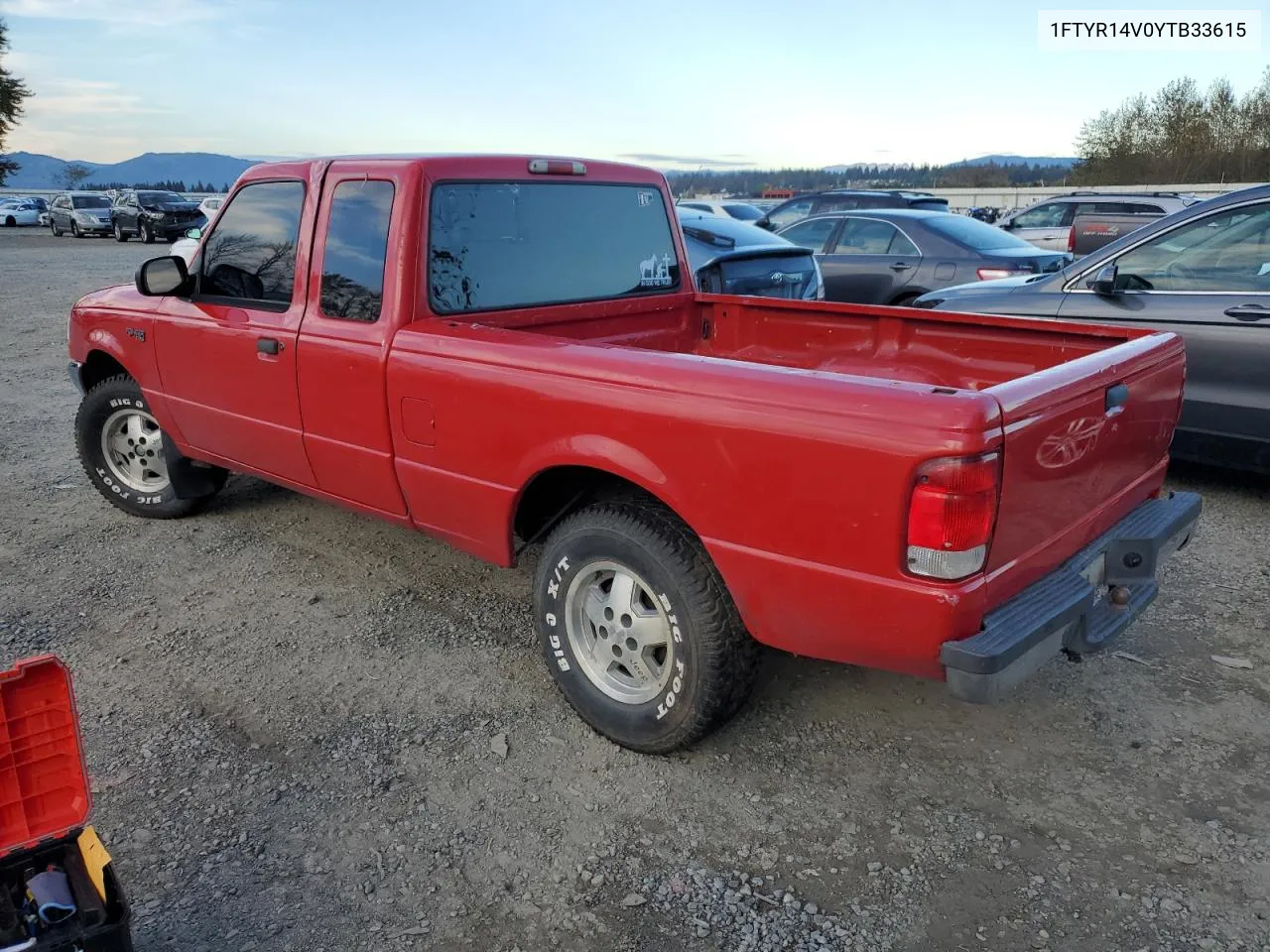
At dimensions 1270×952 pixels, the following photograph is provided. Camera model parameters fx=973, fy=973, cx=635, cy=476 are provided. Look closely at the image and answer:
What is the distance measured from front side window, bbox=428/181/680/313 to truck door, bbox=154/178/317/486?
0.70m

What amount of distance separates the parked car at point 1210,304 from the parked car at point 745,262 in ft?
8.17

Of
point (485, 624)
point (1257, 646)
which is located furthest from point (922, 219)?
point (485, 624)

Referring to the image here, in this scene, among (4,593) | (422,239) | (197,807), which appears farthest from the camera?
(4,593)

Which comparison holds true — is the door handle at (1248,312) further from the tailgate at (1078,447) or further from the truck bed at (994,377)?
the tailgate at (1078,447)

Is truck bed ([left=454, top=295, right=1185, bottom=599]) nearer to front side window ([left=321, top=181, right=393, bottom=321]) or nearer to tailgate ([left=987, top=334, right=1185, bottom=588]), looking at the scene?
tailgate ([left=987, top=334, right=1185, bottom=588])

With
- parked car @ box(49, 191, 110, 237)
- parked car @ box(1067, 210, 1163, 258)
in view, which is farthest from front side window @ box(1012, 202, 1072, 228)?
parked car @ box(49, 191, 110, 237)

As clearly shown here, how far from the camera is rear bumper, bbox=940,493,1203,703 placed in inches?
95.7

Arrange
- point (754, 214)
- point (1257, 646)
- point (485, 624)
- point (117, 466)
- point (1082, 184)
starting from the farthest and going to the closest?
point (1082, 184) < point (754, 214) < point (117, 466) < point (485, 624) < point (1257, 646)

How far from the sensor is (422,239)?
3588mm

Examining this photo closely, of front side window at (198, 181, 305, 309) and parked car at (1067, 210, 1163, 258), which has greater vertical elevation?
front side window at (198, 181, 305, 309)

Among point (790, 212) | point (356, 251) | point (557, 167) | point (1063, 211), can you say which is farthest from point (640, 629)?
point (1063, 211)

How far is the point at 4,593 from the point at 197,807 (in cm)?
222

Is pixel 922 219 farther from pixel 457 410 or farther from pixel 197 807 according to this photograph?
pixel 197 807

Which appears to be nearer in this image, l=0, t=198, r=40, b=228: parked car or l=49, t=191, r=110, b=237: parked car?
l=49, t=191, r=110, b=237: parked car
